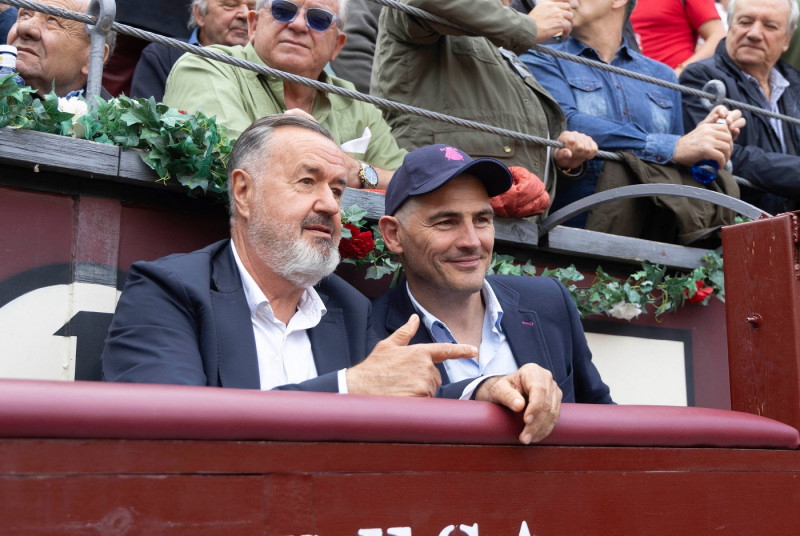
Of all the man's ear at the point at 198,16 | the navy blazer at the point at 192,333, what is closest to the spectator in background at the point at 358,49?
the man's ear at the point at 198,16

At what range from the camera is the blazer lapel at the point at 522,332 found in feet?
9.78

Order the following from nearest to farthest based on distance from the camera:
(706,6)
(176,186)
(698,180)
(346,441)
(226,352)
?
(346,441), (226,352), (176,186), (698,180), (706,6)

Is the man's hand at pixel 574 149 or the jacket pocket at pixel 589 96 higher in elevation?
the jacket pocket at pixel 589 96

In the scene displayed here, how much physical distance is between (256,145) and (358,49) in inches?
78.5

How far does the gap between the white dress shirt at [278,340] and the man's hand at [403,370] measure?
426mm

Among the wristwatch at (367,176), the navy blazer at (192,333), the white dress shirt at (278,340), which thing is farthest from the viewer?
the wristwatch at (367,176)

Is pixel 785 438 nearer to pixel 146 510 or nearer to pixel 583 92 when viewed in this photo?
pixel 146 510

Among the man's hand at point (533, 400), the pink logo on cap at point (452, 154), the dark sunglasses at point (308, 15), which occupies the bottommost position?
the man's hand at point (533, 400)

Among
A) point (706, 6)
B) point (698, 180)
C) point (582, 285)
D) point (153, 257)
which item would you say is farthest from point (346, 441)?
point (706, 6)

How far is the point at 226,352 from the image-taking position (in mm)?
2395

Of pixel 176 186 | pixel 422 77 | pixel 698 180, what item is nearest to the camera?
pixel 176 186

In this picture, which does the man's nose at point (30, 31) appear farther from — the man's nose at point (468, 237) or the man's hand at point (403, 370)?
the man's hand at point (403, 370)

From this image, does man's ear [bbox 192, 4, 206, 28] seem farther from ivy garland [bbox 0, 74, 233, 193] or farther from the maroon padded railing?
the maroon padded railing

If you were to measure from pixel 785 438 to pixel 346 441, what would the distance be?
1161mm
